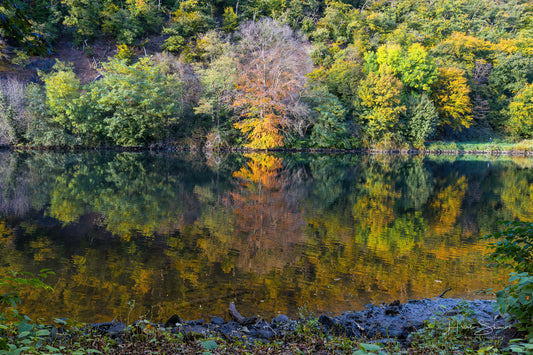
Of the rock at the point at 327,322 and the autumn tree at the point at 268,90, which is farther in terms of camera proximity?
the autumn tree at the point at 268,90

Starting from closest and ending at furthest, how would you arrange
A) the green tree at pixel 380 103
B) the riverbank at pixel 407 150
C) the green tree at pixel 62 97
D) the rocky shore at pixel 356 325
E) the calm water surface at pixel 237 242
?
the rocky shore at pixel 356 325 → the calm water surface at pixel 237 242 → the green tree at pixel 62 97 → the riverbank at pixel 407 150 → the green tree at pixel 380 103

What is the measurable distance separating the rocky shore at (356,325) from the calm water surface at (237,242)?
1.98 ft

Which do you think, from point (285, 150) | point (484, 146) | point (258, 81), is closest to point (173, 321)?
point (258, 81)

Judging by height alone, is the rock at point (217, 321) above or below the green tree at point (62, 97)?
below

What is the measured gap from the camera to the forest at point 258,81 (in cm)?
3130

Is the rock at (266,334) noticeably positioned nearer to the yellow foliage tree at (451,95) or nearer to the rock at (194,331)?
the rock at (194,331)

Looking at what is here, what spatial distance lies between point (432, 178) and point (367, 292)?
16.6 meters

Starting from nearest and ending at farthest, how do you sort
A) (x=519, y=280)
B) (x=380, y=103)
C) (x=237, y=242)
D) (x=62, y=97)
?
(x=519, y=280), (x=237, y=242), (x=62, y=97), (x=380, y=103)

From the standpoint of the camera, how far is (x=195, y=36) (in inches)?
1777

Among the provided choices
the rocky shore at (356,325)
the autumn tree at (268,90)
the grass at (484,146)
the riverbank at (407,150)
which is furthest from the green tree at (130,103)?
the grass at (484,146)

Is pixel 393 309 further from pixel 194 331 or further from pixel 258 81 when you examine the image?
pixel 258 81

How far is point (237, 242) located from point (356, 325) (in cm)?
452

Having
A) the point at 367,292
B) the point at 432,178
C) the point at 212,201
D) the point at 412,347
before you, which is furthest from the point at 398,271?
the point at 432,178

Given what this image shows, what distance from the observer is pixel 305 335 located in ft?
13.1
